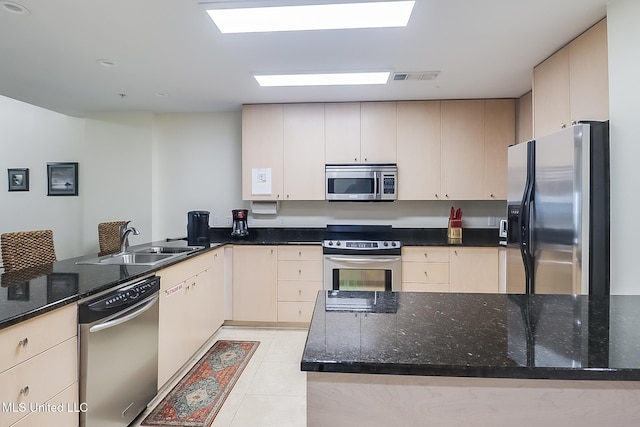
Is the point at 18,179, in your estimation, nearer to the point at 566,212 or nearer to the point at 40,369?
the point at 40,369

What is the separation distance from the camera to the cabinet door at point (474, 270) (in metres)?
3.28

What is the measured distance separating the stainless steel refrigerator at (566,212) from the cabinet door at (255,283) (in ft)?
7.48

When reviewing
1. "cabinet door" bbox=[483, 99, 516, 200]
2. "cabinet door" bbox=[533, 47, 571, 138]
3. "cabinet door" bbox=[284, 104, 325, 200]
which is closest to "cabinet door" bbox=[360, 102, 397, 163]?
"cabinet door" bbox=[284, 104, 325, 200]

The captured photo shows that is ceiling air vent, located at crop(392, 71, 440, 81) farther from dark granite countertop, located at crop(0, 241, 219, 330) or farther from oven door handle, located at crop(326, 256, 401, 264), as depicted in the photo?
dark granite countertop, located at crop(0, 241, 219, 330)

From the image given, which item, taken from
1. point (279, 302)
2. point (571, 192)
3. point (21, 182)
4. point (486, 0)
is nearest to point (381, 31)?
point (486, 0)

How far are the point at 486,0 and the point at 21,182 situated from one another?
18.5 feet

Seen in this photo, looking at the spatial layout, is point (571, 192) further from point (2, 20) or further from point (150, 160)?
point (150, 160)

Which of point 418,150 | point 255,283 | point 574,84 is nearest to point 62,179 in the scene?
point 255,283

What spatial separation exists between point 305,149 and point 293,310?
1744 millimetres

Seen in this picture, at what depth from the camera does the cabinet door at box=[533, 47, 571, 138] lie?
2.25 metres

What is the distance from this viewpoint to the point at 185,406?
2.13m

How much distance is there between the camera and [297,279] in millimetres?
3463

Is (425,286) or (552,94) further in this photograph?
(425,286)

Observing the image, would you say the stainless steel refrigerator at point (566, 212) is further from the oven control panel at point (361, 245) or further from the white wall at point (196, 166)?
the white wall at point (196, 166)
